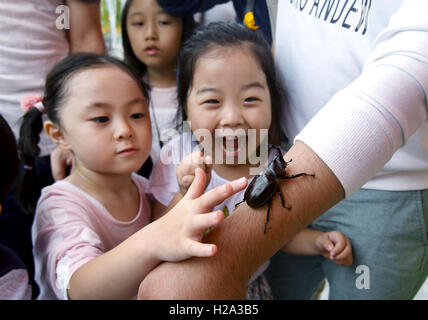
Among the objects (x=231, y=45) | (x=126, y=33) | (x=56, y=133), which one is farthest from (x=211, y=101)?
(x=126, y=33)

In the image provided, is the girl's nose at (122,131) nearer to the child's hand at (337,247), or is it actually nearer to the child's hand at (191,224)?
the child's hand at (191,224)

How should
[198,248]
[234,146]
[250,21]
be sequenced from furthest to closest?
[250,21], [234,146], [198,248]

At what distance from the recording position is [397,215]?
743mm

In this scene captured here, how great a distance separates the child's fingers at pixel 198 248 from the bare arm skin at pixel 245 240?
29 mm

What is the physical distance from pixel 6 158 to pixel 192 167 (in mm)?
413

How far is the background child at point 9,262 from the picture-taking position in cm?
68

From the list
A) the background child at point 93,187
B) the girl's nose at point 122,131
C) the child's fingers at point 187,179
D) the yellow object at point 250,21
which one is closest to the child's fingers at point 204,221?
the background child at point 93,187

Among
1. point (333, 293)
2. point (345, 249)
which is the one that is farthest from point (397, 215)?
point (333, 293)

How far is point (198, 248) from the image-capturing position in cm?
43

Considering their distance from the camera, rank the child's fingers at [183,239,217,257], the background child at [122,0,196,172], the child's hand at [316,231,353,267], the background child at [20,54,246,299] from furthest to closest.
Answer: the background child at [122,0,196,172]
the child's hand at [316,231,353,267]
the background child at [20,54,246,299]
the child's fingers at [183,239,217,257]

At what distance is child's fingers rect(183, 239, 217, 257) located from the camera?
1.39 ft
